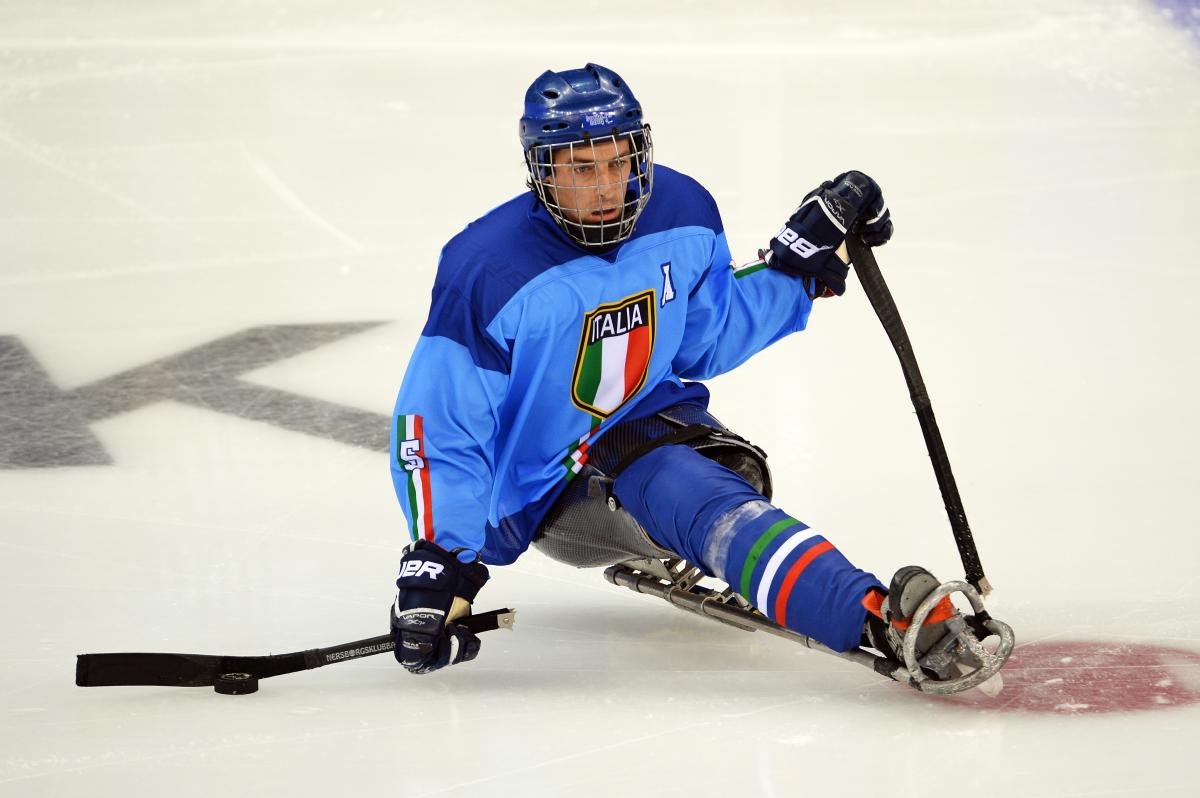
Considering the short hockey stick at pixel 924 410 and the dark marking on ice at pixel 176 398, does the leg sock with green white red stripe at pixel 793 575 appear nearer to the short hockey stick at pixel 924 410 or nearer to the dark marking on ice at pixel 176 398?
the short hockey stick at pixel 924 410

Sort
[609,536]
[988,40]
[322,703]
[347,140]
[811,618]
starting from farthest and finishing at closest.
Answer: [988,40], [347,140], [609,536], [322,703], [811,618]

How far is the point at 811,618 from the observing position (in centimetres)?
258

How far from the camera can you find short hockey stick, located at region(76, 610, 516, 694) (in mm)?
2811

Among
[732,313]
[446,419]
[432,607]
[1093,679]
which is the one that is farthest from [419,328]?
[1093,679]

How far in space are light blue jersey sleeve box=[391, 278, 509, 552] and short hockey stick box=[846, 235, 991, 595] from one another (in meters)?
0.74

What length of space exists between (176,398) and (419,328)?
809mm

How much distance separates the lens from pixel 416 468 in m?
2.84

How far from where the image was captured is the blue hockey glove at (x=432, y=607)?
2.75m

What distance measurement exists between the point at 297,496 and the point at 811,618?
1679mm

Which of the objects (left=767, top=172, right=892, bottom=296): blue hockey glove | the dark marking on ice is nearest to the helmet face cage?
(left=767, top=172, right=892, bottom=296): blue hockey glove

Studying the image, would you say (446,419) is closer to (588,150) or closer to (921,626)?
(588,150)

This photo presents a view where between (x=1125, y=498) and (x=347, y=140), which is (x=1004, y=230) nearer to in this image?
(x=1125, y=498)

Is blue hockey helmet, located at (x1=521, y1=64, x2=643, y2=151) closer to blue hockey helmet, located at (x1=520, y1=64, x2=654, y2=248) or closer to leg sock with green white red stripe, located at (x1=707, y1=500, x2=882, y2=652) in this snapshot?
blue hockey helmet, located at (x1=520, y1=64, x2=654, y2=248)

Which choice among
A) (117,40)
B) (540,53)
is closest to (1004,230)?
(540,53)
